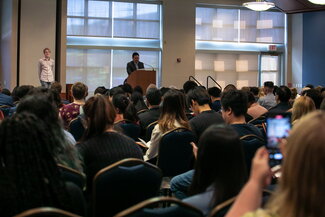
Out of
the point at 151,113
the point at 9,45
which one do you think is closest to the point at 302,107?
the point at 151,113

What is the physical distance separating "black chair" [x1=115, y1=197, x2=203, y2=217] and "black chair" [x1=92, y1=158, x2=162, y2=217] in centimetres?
72

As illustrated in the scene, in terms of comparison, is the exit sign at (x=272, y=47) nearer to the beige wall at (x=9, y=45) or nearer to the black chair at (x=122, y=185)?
the beige wall at (x=9, y=45)

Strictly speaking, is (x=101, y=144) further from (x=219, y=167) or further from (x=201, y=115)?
(x=201, y=115)

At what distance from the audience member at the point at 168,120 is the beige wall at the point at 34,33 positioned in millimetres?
8327

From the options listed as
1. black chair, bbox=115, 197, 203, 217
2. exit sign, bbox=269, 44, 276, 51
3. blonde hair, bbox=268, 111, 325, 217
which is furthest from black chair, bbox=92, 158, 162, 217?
exit sign, bbox=269, 44, 276, 51

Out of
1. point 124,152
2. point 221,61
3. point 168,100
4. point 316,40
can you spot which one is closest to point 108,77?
point 221,61

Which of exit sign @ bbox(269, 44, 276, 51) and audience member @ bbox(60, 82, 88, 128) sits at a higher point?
exit sign @ bbox(269, 44, 276, 51)

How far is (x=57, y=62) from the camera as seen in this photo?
12305 millimetres

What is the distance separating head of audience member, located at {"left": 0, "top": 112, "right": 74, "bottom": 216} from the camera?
1.91m

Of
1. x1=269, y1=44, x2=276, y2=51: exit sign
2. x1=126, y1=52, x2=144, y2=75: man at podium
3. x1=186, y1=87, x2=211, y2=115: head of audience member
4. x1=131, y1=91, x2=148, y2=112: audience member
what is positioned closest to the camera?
x1=186, y1=87, x2=211, y2=115: head of audience member

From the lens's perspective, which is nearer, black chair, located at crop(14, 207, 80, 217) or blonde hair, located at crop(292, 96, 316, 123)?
black chair, located at crop(14, 207, 80, 217)

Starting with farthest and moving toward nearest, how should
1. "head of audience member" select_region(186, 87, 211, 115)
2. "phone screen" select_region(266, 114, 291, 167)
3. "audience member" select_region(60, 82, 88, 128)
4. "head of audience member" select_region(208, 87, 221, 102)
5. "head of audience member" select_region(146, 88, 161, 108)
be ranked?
"head of audience member" select_region(208, 87, 221, 102) → "head of audience member" select_region(146, 88, 161, 108) → "audience member" select_region(60, 82, 88, 128) → "head of audience member" select_region(186, 87, 211, 115) → "phone screen" select_region(266, 114, 291, 167)

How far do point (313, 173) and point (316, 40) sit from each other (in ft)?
48.3

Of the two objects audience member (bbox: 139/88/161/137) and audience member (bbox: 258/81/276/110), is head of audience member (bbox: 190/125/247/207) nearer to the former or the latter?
audience member (bbox: 139/88/161/137)
